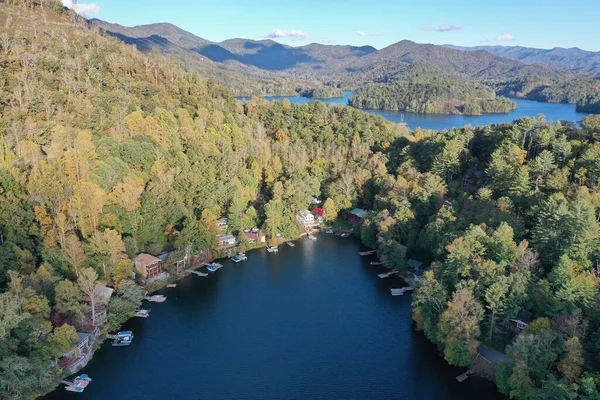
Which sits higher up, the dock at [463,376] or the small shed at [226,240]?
the small shed at [226,240]

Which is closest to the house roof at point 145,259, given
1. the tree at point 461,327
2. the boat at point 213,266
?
the boat at point 213,266

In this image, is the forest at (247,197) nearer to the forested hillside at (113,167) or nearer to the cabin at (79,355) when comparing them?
→ the forested hillside at (113,167)

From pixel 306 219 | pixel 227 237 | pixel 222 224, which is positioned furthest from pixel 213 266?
pixel 306 219

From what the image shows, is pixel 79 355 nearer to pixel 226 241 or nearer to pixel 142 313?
pixel 142 313

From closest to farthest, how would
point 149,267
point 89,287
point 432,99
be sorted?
1. point 89,287
2. point 149,267
3. point 432,99

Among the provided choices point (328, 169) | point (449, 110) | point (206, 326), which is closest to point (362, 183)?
point (328, 169)

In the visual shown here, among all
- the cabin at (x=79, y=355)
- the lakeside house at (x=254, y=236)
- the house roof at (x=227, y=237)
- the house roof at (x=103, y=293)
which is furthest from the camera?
the lakeside house at (x=254, y=236)

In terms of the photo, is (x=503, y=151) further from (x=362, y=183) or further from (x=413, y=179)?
(x=362, y=183)

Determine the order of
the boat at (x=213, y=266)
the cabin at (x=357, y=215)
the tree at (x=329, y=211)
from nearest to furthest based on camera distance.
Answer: the boat at (x=213, y=266)
the cabin at (x=357, y=215)
the tree at (x=329, y=211)

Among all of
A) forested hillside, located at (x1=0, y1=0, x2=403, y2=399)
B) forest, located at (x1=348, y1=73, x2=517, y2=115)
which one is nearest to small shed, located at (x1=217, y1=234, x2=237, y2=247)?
forested hillside, located at (x1=0, y1=0, x2=403, y2=399)
